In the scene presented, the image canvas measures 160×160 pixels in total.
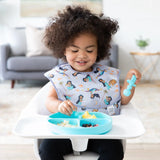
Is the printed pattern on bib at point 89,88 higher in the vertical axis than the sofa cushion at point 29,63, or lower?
higher

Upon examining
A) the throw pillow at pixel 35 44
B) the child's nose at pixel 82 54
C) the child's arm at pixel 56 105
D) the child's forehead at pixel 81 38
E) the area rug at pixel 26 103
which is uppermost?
the child's forehead at pixel 81 38

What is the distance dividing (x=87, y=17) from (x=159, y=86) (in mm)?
3021

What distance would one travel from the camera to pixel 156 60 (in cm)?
450

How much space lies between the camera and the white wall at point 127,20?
4445mm

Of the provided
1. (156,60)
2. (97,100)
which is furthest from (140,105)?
(97,100)

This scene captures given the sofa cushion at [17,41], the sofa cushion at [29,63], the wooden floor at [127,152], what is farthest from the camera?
the sofa cushion at [17,41]

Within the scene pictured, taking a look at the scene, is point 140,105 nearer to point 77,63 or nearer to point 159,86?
point 159,86

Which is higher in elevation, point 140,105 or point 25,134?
point 25,134

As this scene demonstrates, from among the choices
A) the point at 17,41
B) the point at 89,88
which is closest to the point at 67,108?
the point at 89,88

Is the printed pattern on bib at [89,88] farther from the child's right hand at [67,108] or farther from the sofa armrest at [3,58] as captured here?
the sofa armrest at [3,58]

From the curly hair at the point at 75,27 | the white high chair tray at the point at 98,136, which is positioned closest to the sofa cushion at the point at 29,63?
the curly hair at the point at 75,27

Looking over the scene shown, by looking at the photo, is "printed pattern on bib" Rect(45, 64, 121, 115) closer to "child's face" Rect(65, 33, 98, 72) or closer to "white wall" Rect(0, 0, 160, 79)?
"child's face" Rect(65, 33, 98, 72)

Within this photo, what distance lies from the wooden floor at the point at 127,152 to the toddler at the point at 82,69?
0.66 meters

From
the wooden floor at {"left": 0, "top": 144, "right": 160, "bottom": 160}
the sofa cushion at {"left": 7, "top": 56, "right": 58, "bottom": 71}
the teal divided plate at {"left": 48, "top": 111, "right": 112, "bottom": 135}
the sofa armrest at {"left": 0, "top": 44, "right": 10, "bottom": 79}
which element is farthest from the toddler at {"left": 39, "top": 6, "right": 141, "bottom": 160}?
the sofa armrest at {"left": 0, "top": 44, "right": 10, "bottom": 79}
